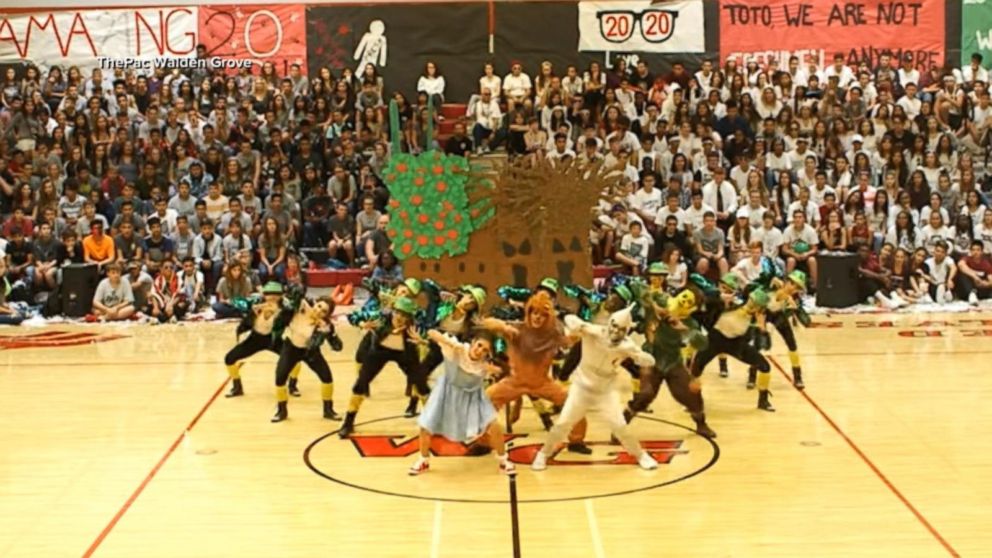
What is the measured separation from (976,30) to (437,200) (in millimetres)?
12429

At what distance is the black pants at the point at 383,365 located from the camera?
1085cm

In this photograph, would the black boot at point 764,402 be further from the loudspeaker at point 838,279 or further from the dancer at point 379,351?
the loudspeaker at point 838,279

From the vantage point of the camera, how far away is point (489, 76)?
22391 millimetres

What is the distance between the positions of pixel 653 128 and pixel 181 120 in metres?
7.87

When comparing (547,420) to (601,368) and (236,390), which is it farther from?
(236,390)

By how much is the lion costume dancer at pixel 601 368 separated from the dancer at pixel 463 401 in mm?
523

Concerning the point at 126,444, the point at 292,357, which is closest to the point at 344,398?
the point at 292,357

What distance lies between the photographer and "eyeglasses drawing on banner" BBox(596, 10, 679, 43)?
23562 millimetres

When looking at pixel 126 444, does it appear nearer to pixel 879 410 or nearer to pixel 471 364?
pixel 471 364

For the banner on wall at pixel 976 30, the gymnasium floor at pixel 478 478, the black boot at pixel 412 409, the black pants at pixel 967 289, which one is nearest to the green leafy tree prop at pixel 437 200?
the gymnasium floor at pixel 478 478

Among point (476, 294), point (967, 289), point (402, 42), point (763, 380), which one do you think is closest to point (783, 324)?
point (763, 380)

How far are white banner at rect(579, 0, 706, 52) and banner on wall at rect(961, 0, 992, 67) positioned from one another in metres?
4.75

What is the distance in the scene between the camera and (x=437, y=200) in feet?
53.9

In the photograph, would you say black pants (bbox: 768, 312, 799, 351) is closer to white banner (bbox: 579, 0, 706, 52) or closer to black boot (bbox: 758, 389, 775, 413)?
black boot (bbox: 758, 389, 775, 413)
